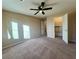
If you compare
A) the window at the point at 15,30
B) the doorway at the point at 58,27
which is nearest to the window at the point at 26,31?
the window at the point at 15,30

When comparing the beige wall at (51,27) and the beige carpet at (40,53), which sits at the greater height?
the beige wall at (51,27)

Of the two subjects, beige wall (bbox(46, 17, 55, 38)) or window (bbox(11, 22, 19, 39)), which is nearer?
window (bbox(11, 22, 19, 39))

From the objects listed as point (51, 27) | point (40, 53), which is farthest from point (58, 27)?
point (40, 53)

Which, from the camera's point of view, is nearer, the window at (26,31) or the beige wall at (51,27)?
the window at (26,31)

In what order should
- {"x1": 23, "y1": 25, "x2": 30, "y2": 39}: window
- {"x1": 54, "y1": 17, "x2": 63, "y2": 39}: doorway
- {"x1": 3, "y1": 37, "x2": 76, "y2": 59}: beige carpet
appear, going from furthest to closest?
{"x1": 54, "y1": 17, "x2": 63, "y2": 39}: doorway → {"x1": 23, "y1": 25, "x2": 30, "y2": 39}: window → {"x1": 3, "y1": 37, "x2": 76, "y2": 59}: beige carpet

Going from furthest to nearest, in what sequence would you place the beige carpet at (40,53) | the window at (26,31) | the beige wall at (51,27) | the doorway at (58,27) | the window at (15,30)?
1. the doorway at (58,27)
2. the beige wall at (51,27)
3. the window at (26,31)
4. the window at (15,30)
5. the beige carpet at (40,53)

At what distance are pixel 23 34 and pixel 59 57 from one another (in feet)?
14.8

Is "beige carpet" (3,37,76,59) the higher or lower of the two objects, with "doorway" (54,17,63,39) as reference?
lower

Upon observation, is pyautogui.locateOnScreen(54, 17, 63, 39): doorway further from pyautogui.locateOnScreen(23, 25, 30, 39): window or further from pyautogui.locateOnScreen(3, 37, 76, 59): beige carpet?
pyautogui.locateOnScreen(3, 37, 76, 59): beige carpet

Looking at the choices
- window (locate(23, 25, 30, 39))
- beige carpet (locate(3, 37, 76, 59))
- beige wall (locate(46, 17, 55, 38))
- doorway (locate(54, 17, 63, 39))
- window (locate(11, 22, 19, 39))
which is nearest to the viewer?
beige carpet (locate(3, 37, 76, 59))

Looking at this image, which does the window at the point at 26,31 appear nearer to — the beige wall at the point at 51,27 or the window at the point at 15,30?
the window at the point at 15,30

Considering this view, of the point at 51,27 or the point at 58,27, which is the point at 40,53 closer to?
the point at 51,27

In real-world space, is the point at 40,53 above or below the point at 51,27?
below

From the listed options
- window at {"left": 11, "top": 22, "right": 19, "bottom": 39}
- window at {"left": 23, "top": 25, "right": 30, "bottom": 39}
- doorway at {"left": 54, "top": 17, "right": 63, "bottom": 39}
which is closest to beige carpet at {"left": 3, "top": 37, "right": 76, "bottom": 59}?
window at {"left": 11, "top": 22, "right": 19, "bottom": 39}
